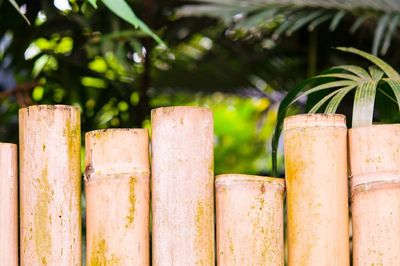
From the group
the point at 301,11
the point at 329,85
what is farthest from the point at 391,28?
the point at 329,85

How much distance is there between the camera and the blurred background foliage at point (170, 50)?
5.73 feet

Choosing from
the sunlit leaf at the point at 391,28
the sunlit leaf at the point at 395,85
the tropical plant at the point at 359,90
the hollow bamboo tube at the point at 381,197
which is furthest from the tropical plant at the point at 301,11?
the hollow bamboo tube at the point at 381,197

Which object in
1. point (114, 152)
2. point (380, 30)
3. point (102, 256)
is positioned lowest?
point (102, 256)

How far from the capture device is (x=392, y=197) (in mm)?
1030

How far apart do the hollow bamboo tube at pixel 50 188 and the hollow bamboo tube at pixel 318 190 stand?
0.29 meters

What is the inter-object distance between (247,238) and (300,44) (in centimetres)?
142

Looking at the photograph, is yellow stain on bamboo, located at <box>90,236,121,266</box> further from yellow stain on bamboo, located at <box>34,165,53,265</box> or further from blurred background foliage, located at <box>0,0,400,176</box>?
blurred background foliage, located at <box>0,0,400,176</box>

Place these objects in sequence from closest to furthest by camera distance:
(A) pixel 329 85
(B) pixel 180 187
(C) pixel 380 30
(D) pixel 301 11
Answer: (B) pixel 180 187, (A) pixel 329 85, (C) pixel 380 30, (D) pixel 301 11

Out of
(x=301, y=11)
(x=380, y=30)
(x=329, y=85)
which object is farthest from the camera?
(x=301, y=11)

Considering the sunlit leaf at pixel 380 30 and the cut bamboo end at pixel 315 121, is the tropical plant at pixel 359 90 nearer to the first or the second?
the cut bamboo end at pixel 315 121

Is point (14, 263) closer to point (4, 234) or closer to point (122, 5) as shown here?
point (4, 234)

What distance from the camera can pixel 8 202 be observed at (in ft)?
3.49

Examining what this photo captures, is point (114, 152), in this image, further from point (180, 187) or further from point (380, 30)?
point (380, 30)

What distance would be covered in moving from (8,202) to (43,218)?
6 cm
